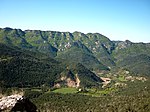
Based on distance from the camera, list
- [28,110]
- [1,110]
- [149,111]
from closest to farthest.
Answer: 1. [1,110]
2. [28,110]
3. [149,111]

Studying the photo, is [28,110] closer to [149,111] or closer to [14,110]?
[14,110]

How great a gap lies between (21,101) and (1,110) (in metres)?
3.66

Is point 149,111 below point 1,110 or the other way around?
below

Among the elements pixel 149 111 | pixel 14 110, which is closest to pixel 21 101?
pixel 14 110

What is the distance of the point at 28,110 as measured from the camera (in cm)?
4509

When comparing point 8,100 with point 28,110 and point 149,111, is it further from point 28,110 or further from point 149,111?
point 149,111

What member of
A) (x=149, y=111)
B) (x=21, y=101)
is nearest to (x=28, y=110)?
(x=21, y=101)

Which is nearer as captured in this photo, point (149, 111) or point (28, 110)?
point (28, 110)

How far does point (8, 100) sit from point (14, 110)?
6.85 ft

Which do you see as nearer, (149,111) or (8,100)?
(8,100)

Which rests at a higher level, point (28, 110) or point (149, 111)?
point (28, 110)

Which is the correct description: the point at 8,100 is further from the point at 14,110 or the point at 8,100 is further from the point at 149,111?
the point at 149,111

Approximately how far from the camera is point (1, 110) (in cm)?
4197

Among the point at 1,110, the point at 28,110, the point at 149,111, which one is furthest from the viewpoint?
the point at 149,111
